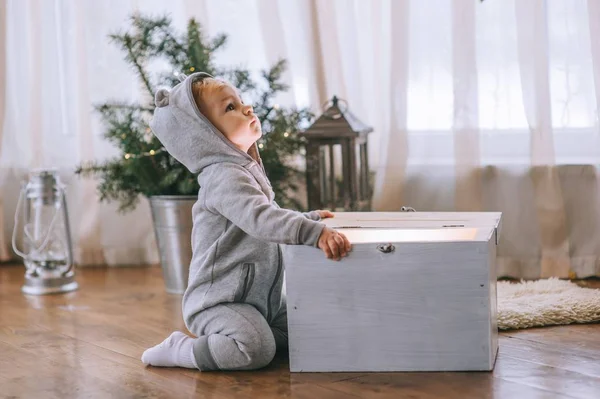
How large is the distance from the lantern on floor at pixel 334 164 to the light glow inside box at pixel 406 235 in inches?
28.6

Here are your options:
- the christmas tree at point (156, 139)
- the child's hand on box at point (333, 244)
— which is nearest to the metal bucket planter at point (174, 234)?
the christmas tree at point (156, 139)

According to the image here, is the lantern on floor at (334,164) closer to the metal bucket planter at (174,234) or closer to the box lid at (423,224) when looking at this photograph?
the metal bucket planter at (174,234)

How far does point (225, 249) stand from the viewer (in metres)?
1.74

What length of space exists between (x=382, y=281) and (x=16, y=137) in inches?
74.3

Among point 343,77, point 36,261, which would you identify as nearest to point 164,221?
point 36,261

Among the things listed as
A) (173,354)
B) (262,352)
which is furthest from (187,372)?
(262,352)

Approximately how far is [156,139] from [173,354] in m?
0.87

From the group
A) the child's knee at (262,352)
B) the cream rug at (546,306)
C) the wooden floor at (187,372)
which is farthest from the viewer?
the cream rug at (546,306)

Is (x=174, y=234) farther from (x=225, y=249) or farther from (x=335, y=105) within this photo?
(x=225, y=249)

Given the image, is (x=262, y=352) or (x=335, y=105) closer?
(x=262, y=352)

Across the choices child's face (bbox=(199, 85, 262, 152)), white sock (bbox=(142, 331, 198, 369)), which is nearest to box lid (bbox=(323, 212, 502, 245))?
child's face (bbox=(199, 85, 262, 152))

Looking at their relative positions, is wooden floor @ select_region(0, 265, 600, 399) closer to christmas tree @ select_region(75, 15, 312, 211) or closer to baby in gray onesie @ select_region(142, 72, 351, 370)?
baby in gray onesie @ select_region(142, 72, 351, 370)

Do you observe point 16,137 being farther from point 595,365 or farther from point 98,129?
point 595,365

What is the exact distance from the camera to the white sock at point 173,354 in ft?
5.67
